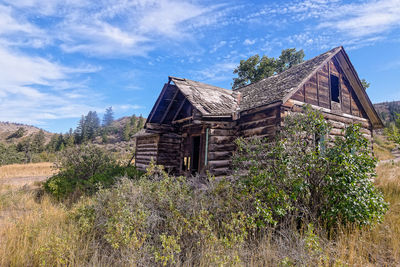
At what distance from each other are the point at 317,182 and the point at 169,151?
8.73 metres

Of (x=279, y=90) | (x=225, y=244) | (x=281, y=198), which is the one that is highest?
(x=279, y=90)

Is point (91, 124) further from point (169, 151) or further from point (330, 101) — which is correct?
point (330, 101)

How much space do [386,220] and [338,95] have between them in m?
7.38

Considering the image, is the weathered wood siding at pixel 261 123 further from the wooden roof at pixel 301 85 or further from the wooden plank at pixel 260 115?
the wooden roof at pixel 301 85

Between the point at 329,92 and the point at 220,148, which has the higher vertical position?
the point at 329,92

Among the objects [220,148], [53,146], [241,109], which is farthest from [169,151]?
[53,146]

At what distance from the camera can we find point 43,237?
182 inches

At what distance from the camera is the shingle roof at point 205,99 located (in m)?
7.97

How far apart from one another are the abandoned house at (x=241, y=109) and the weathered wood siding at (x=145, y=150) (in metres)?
2.04

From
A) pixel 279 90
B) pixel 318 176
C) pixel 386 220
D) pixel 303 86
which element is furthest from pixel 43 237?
pixel 303 86

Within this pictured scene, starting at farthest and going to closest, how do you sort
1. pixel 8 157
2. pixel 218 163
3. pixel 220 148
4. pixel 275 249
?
pixel 8 157
pixel 220 148
pixel 218 163
pixel 275 249

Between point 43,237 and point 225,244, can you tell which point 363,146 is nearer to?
point 225,244

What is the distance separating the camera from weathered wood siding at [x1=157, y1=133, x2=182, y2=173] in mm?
12125

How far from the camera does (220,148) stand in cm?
855
